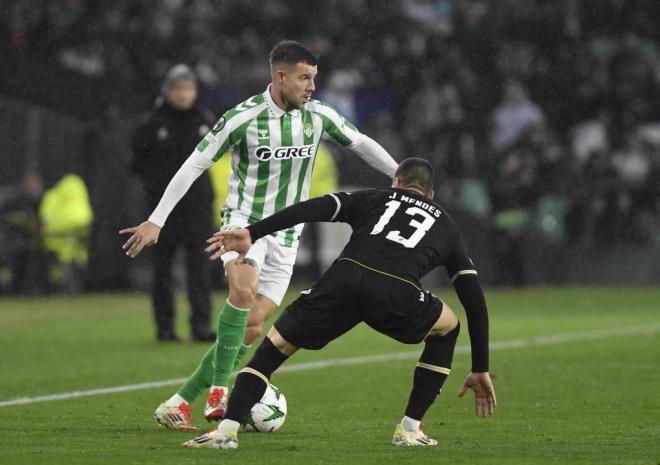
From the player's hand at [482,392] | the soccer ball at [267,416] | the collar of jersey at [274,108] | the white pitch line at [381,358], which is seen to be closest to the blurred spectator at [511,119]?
the white pitch line at [381,358]

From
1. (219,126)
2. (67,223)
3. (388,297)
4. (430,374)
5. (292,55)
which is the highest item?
(292,55)

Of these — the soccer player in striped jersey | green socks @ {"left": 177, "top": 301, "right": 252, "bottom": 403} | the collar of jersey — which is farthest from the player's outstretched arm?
green socks @ {"left": 177, "top": 301, "right": 252, "bottom": 403}

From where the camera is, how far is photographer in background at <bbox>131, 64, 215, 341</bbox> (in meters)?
12.8

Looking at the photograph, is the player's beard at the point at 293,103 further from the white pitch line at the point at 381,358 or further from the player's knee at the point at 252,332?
the white pitch line at the point at 381,358

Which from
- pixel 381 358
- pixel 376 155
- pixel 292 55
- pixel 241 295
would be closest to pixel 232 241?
pixel 241 295

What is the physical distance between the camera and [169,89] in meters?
12.8

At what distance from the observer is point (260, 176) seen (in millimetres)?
7832

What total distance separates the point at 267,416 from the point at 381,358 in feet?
15.0

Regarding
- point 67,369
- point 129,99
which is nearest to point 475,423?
point 67,369

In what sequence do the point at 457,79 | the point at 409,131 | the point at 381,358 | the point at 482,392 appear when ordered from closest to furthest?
the point at 482,392 < the point at 381,358 < the point at 409,131 < the point at 457,79

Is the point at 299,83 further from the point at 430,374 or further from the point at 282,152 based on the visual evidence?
the point at 430,374

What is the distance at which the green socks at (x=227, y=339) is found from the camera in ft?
24.7

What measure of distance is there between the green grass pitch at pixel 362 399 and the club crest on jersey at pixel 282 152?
1.41 metres

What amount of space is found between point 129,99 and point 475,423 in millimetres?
15126
